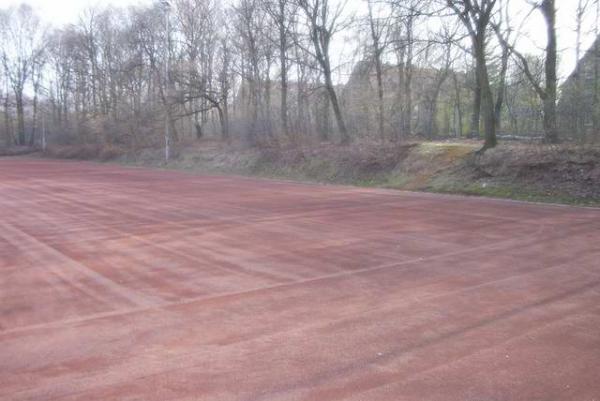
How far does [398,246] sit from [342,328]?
15.5 ft

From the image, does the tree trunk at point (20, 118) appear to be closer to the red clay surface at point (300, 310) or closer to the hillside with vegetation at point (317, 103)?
the hillside with vegetation at point (317, 103)

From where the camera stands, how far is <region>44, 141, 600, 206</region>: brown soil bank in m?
18.3

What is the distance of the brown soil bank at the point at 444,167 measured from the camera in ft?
60.2

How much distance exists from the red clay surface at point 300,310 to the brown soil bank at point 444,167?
219 inches

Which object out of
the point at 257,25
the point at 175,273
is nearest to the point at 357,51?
the point at 257,25

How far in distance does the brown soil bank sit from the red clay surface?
5.56m

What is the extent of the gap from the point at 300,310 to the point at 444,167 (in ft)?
60.0

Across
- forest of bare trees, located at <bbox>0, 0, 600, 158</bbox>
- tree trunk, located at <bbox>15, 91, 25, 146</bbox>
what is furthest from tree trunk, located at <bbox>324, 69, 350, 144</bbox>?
tree trunk, located at <bbox>15, 91, 25, 146</bbox>

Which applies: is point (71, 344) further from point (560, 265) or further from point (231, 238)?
point (560, 265)

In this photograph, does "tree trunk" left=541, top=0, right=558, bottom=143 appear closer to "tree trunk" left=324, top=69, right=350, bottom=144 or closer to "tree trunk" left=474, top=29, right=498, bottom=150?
"tree trunk" left=474, top=29, right=498, bottom=150

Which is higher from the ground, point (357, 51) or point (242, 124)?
point (357, 51)

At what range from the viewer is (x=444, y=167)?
2345 centimetres

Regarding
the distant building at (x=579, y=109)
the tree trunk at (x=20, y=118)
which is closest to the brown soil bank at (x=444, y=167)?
the distant building at (x=579, y=109)

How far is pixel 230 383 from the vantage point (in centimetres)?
447
